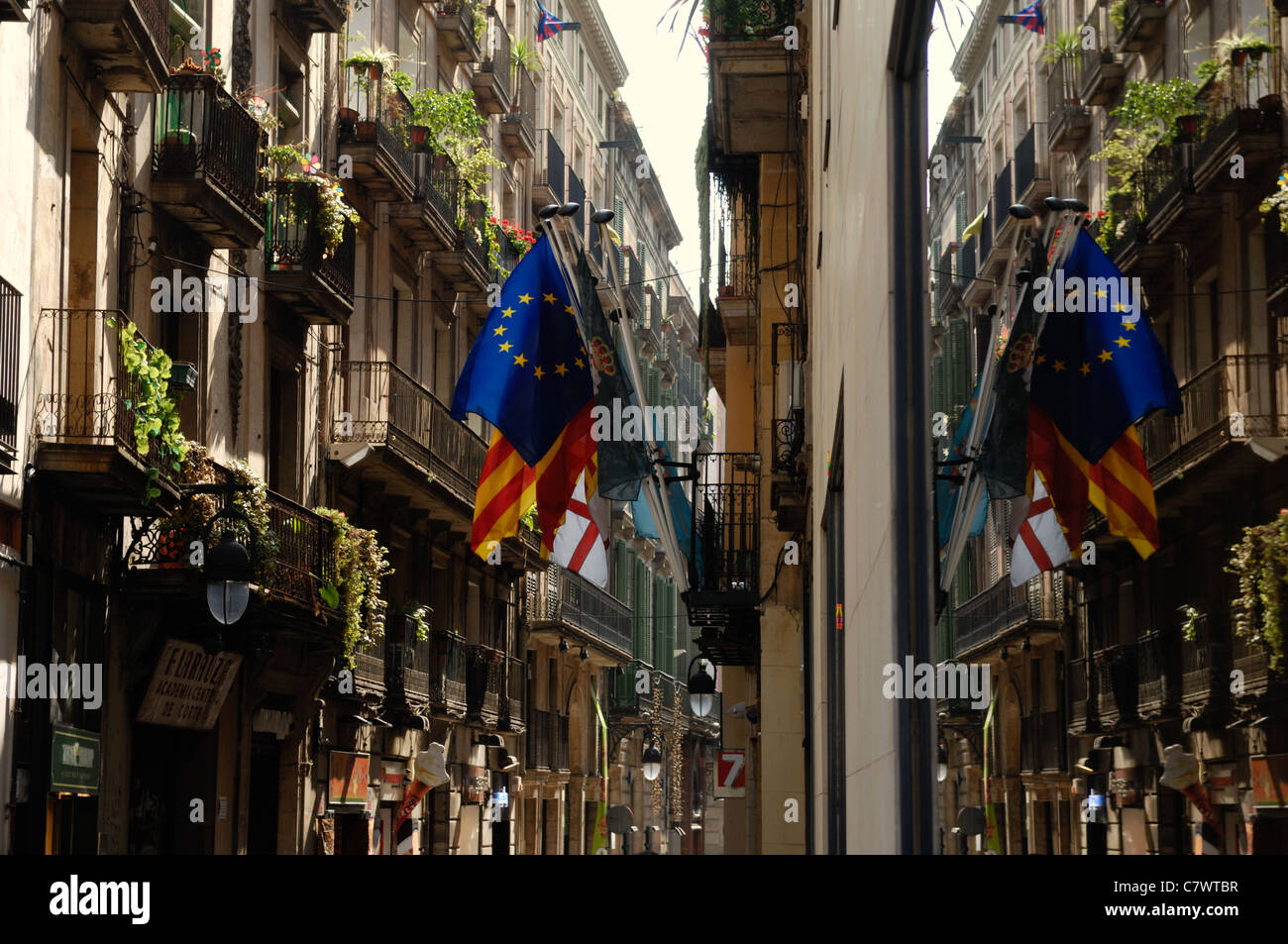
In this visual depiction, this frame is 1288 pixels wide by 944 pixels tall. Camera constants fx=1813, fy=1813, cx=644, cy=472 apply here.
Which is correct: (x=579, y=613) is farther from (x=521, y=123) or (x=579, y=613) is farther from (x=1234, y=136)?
(x=1234, y=136)

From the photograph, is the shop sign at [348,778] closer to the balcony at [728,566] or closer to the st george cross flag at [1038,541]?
the balcony at [728,566]

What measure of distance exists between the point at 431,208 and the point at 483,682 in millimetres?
8671

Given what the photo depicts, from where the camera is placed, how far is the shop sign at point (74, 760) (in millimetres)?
13961

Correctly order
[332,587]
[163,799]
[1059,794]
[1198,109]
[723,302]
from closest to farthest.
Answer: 1. [1198,109]
2. [1059,794]
3. [163,799]
4. [332,587]
5. [723,302]

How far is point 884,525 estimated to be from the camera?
4.71 m

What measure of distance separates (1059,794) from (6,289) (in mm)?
11390

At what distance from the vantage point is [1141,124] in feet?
8.47

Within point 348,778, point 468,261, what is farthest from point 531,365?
point 468,261

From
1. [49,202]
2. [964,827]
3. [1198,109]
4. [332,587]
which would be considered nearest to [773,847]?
[332,587]

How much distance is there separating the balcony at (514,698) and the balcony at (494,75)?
9.90 m

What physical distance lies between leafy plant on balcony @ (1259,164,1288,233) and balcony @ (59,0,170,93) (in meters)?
13.7

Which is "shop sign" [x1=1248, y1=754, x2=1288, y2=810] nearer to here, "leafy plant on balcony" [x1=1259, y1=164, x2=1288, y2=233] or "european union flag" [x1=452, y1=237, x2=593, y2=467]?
"leafy plant on balcony" [x1=1259, y1=164, x2=1288, y2=233]

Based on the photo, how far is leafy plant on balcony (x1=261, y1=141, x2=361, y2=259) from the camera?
1936 centimetres

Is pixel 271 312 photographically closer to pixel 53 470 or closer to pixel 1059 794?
pixel 53 470
